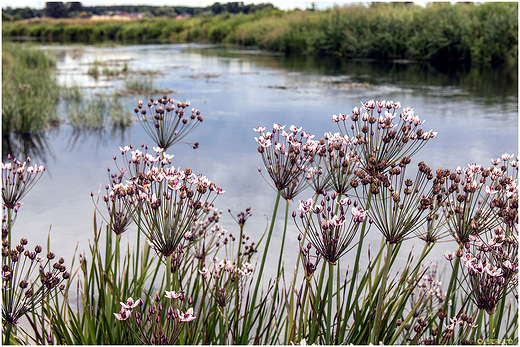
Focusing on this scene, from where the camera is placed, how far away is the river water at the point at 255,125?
631 centimetres

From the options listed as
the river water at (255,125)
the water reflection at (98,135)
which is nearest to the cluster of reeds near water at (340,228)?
the river water at (255,125)

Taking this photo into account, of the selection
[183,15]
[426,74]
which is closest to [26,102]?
[426,74]

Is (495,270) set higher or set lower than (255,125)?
higher

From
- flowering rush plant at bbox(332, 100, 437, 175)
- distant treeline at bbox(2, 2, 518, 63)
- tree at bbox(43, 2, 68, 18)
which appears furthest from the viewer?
tree at bbox(43, 2, 68, 18)

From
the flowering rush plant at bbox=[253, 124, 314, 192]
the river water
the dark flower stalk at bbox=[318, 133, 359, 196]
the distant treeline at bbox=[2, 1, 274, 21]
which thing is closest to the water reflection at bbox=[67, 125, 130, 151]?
the river water

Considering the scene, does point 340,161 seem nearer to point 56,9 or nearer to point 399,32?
point 399,32

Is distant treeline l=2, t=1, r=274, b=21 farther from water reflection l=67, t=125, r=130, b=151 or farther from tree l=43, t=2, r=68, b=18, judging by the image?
water reflection l=67, t=125, r=130, b=151

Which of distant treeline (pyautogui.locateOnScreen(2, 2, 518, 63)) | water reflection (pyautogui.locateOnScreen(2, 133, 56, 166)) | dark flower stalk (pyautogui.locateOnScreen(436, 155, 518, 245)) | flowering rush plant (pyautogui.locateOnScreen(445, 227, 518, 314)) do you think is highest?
distant treeline (pyautogui.locateOnScreen(2, 2, 518, 63))

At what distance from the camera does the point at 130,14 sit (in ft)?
218

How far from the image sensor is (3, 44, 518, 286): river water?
248 inches

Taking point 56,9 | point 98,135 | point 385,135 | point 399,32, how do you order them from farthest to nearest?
point 56,9 → point 399,32 → point 98,135 → point 385,135

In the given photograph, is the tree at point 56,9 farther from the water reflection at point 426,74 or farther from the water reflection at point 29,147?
the water reflection at point 29,147

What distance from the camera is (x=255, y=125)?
1158 cm

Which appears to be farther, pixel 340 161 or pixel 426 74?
pixel 426 74
